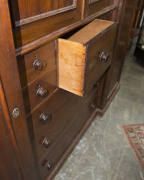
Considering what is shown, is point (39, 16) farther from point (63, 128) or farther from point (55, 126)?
point (63, 128)

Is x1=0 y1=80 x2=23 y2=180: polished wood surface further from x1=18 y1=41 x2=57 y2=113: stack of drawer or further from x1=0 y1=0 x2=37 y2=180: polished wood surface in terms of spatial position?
x1=18 y1=41 x2=57 y2=113: stack of drawer

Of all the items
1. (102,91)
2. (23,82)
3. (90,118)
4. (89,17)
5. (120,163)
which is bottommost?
(120,163)

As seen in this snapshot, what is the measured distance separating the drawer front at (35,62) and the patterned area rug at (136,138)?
1032 millimetres

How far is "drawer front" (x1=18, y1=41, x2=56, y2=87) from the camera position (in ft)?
1.91

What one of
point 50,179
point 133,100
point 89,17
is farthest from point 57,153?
point 133,100

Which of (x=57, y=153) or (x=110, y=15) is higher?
(x=110, y=15)

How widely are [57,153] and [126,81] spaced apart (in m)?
1.37

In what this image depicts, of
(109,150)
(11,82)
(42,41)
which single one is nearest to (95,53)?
(42,41)

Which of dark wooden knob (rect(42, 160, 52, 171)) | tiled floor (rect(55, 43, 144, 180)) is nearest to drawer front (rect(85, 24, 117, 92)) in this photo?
dark wooden knob (rect(42, 160, 52, 171))

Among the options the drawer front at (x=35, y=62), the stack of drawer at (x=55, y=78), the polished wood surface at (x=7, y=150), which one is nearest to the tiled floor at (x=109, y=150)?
the stack of drawer at (x=55, y=78)

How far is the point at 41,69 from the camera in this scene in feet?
2.13

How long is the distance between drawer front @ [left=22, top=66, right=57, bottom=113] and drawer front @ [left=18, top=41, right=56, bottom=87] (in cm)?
2

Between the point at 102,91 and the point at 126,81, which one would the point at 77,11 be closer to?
the point at 102,91

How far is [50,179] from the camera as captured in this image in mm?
1119
